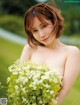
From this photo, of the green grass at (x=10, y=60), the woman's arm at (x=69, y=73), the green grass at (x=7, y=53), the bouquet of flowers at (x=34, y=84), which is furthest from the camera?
the green grass at (x=7, y=53)

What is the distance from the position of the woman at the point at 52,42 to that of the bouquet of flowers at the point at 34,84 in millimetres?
149

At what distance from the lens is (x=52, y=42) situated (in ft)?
7.49

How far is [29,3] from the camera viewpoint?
10.2 feet

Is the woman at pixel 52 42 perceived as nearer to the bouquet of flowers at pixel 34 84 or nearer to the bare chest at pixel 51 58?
the bare chest at pixel 51 58

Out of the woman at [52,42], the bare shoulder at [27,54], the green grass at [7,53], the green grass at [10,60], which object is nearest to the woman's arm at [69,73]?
the woman at [52,42]

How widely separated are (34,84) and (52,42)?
40 cm

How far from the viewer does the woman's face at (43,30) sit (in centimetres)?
217

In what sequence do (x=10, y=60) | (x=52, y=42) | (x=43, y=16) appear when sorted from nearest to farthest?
(x=43, y=16), (x=52, y=42), (x=10, y=60)

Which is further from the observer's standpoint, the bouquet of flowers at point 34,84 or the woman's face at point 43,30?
the woman's face at point 43,30

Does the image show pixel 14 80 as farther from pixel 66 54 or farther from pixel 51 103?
pixel 66 54

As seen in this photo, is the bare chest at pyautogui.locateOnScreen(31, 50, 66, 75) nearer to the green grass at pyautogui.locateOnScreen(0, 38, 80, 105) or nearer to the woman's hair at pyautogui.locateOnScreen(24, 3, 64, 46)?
the woman's hair at pyautogui.locateOnScreen(24, 3, 64, 46)

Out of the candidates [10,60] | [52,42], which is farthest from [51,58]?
[10,60]

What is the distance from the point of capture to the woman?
217 centimetres

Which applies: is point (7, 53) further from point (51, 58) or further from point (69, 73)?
point (69, 73)
